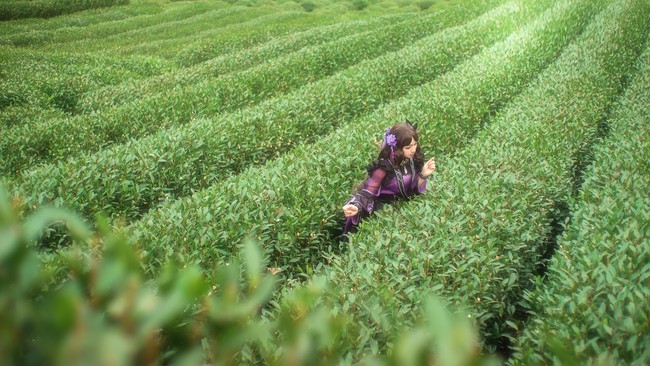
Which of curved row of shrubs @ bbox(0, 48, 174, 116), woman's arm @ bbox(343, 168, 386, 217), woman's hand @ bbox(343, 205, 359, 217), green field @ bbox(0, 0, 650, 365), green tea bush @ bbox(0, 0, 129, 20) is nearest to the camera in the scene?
green field @ bbox(0, 0, 650, 365)

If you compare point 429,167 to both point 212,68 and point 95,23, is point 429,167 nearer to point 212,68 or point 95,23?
point 212,68

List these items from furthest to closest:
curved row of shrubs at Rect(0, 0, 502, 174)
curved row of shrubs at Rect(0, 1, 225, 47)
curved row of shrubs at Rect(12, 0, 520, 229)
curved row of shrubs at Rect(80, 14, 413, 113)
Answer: curved row of shrubs at Rect(0, 1, 225, 47), curved row of shrubs at Rect(80, 14, 413, 113), curved row of shrubs at Rect(0, 0, 502, 174), curved row of shrubs at Rect(12, 0, 520, 229)

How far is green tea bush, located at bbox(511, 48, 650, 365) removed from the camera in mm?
2740

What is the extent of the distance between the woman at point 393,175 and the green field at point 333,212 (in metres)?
0.24

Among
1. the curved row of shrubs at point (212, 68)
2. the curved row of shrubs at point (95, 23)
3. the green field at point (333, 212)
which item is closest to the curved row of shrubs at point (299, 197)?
the green field at point (333, 212)

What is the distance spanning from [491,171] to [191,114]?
6.50 metres

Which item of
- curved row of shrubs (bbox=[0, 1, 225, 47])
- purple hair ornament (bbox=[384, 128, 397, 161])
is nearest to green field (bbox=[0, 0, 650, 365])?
purple hair ornament (bbox=[384, 128, 397, 161])

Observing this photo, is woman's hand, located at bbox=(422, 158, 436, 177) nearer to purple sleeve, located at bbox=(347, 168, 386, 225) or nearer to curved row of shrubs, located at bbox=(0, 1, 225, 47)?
purple sleeve, located at bbox=(347, 168, 386, 225)

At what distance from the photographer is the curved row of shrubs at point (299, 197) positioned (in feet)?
15.1

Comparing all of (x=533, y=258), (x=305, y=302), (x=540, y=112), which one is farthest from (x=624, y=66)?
(x=305, y=302)

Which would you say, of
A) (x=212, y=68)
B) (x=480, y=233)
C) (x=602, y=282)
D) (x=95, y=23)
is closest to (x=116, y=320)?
(x=602, y=282)

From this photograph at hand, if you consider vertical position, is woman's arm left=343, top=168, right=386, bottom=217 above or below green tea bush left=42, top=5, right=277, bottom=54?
above

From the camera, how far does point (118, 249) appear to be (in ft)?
2.39

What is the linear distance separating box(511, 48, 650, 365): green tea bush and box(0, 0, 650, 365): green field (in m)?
0.02
